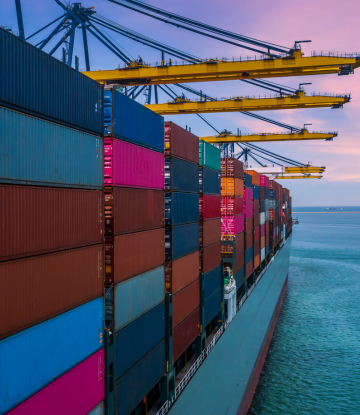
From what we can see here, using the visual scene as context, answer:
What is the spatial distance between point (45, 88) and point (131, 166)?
13.8 ft

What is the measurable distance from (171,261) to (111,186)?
5.05m

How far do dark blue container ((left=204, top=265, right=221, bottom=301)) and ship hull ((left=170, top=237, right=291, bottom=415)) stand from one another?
108 inches

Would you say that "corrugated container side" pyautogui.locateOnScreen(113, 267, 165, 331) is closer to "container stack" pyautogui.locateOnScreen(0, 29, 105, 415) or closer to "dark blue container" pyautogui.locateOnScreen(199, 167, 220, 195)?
"container stack" pyautogui.locateOnScreen(0, 29, 105, 415)

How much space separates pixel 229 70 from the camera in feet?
87.9

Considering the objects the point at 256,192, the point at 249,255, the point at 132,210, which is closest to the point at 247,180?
the point at 256,192

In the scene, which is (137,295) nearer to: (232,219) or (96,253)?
(96,253)

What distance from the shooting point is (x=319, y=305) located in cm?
4503

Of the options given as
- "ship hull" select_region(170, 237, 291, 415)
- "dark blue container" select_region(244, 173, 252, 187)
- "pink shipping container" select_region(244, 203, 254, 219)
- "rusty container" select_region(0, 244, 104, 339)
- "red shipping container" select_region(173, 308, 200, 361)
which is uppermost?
"dark blue container" select_region(244, 173, 252, 187)

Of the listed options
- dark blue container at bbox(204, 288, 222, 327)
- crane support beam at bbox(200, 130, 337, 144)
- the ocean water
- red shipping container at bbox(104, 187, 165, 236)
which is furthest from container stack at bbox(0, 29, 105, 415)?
crane support beam at bbox(200, 130, 337, 144)

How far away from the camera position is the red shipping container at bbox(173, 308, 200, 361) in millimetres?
14913

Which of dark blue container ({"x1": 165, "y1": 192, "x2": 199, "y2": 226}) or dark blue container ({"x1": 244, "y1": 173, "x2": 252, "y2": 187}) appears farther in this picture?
dark blue container ({"x1": 244, "y1": 173, "x2": 252, "y2": 187})

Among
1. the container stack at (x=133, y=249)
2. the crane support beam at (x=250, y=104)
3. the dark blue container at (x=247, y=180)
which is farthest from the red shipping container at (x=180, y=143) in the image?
the crane support beam at (x=250, y=104)

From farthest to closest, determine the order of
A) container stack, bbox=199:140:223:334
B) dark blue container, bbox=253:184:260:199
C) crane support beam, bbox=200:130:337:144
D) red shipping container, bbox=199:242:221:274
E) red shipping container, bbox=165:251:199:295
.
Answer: crane support beam, bbox=200:130:337:144 → dark blue container, bbox=253:184:260:199 → container stack, bbox=199:140:223:334 → red shipping container, bbox=199:242:221:274 → red shipping container, bbox=165:251:199:295

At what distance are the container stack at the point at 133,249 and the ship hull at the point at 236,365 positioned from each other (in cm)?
269
